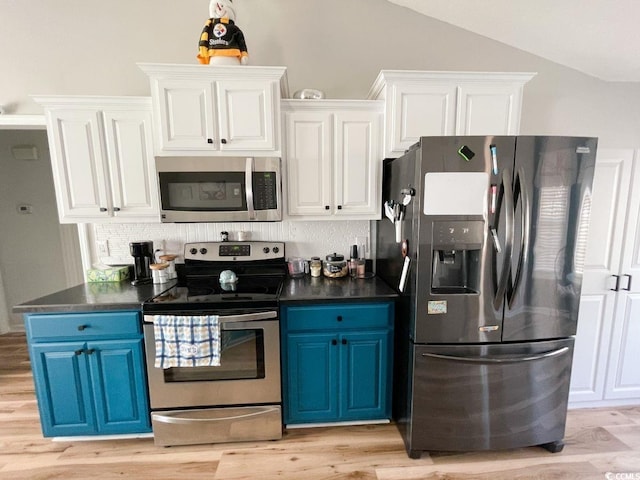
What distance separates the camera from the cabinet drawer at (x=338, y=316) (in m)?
1.75

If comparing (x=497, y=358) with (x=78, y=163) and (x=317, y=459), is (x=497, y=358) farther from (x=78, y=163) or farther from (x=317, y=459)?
(x=78, y=163)

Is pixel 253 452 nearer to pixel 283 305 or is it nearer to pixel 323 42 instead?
pixel 283 305

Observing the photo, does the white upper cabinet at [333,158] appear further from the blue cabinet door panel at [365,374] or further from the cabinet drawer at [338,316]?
the blue cabinet door panel at [365,374]

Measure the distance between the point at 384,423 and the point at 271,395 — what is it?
0.85m

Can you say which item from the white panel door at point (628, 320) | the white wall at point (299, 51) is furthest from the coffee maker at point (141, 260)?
the white panel door at point (628, 320)

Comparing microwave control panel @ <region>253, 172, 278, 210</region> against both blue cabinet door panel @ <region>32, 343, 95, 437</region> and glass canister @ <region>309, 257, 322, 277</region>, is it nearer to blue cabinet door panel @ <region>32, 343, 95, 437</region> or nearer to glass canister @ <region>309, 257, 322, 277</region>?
glass canister @ <region>309, 257, 322, 277</region>

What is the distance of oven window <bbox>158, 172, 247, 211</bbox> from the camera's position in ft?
6.08

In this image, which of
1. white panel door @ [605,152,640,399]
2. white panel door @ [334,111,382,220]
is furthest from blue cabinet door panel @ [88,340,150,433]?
white panel door @ [605,152,640,399]

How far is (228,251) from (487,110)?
2.16 m

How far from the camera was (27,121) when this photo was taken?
2.07 meters

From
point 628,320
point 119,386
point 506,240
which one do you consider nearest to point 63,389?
point 119,386

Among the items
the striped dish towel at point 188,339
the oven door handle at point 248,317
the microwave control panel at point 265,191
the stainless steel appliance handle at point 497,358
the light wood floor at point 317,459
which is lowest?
the light wood floor at point 317,459

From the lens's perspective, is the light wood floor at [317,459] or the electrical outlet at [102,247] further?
the electrical outlet at [102,247]

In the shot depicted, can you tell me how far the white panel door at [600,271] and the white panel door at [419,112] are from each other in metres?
1.10
